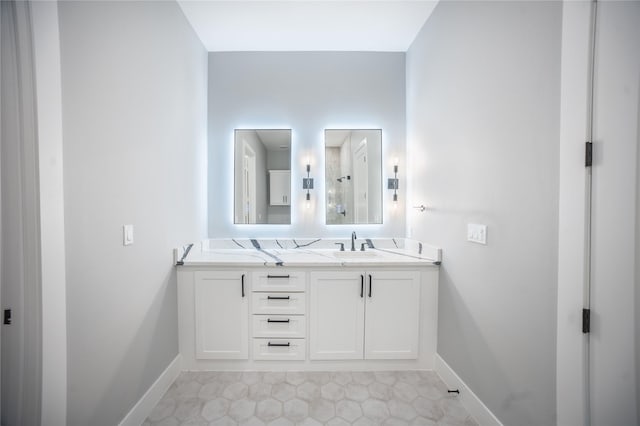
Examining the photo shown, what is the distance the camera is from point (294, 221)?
2.71m

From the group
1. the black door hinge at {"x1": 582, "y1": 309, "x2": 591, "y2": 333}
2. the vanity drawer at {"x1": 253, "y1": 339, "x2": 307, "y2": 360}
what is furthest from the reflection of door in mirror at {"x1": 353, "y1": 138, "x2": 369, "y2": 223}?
the black door hinge at {"x1": 582, "y1": 309, "x2": 591, "y2": 333}

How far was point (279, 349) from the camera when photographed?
204 centimetres

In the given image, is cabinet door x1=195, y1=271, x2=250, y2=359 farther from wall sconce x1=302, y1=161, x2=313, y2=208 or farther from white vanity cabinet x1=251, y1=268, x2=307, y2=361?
wall sconce x1=302, y1=161, x2=313, y2=208

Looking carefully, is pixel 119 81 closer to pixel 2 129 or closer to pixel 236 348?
pixel 2 129

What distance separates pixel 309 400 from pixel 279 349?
1.44 feet

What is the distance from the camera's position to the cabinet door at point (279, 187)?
106 inches

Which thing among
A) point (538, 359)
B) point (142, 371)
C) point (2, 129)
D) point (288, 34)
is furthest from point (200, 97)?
point (538, 359)

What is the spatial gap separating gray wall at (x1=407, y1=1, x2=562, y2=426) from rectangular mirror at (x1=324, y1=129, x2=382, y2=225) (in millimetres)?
686

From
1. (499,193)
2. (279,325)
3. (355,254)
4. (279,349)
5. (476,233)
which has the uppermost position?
(499,193)

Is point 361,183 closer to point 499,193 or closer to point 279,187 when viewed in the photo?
point 279,187

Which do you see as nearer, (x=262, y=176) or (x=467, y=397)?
(x=467, y=397)

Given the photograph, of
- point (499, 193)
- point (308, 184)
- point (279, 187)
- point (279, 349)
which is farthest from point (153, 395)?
point (499, 193)

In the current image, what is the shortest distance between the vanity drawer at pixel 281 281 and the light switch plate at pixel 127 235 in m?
0.89

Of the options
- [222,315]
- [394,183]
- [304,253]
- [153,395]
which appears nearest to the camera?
[153,395]
